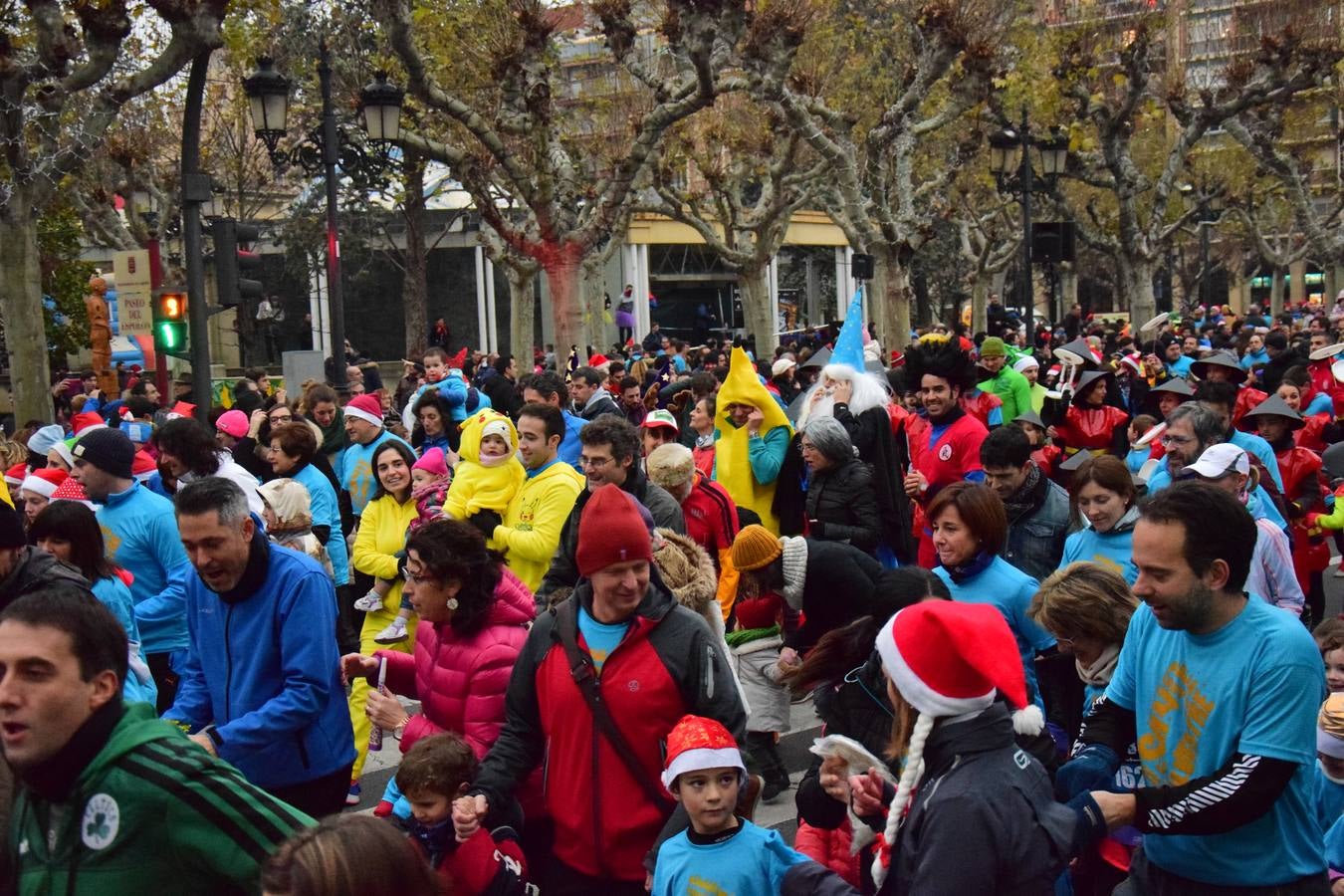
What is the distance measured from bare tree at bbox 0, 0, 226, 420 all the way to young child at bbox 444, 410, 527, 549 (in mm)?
8313

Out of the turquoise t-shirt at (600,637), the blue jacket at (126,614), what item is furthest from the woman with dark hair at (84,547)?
the turquoise t-shirt at (600,637)

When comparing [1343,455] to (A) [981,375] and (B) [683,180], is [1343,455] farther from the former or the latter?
(B) [683,180]

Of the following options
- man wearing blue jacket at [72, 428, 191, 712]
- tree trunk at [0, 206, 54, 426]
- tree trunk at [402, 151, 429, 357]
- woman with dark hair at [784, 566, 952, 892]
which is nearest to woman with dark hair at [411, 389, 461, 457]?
man wearing blue jacket at [72, 428, 191, 712]

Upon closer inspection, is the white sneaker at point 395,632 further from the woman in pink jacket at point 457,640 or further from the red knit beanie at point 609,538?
the red knit beanie at point 609,538

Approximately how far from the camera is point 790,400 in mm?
14219

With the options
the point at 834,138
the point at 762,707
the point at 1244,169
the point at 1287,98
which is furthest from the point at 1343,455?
the point at 1244,169

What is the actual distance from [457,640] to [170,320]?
9480 millimetres

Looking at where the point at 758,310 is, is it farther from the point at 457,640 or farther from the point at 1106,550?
the point at 457,640

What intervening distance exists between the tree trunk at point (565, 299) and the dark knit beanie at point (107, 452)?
49.0ft

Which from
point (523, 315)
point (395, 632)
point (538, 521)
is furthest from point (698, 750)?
point (523, 315)

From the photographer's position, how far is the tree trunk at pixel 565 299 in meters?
21.3

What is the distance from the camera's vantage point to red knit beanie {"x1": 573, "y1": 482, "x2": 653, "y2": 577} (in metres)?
3.96

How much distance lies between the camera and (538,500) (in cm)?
704

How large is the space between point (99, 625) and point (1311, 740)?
8.85ft
